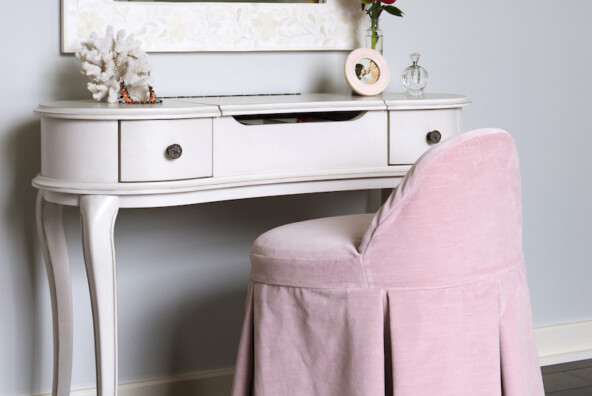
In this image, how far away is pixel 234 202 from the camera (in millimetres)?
2268

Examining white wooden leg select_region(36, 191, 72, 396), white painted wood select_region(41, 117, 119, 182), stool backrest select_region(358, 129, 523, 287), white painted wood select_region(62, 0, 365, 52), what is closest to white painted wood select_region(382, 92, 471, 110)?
white painted wood select_region(62, 0, 365, 52)

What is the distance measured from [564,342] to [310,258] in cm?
158

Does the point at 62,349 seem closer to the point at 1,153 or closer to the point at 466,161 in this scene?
the point at 1,153

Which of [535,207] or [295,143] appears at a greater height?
[295,143]

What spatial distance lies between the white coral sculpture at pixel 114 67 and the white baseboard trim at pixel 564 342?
167 cm

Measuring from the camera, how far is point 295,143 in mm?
1863

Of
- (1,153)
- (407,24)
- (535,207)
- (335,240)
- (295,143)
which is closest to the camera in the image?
(335,240)

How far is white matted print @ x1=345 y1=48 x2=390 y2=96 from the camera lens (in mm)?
2115

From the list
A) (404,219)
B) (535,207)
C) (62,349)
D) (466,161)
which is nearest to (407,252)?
(404,219)

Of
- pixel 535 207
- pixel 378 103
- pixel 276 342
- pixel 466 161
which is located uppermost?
pixel 378 103

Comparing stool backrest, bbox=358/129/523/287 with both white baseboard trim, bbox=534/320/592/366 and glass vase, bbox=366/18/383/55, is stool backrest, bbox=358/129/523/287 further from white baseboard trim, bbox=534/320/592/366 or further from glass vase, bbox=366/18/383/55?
white baseboard trim, bbox=534/320/592/366

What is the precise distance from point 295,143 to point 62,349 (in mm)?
782

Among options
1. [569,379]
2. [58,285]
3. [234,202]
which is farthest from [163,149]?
[569,379]

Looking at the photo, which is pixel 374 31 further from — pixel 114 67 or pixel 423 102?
pixel 114 67
